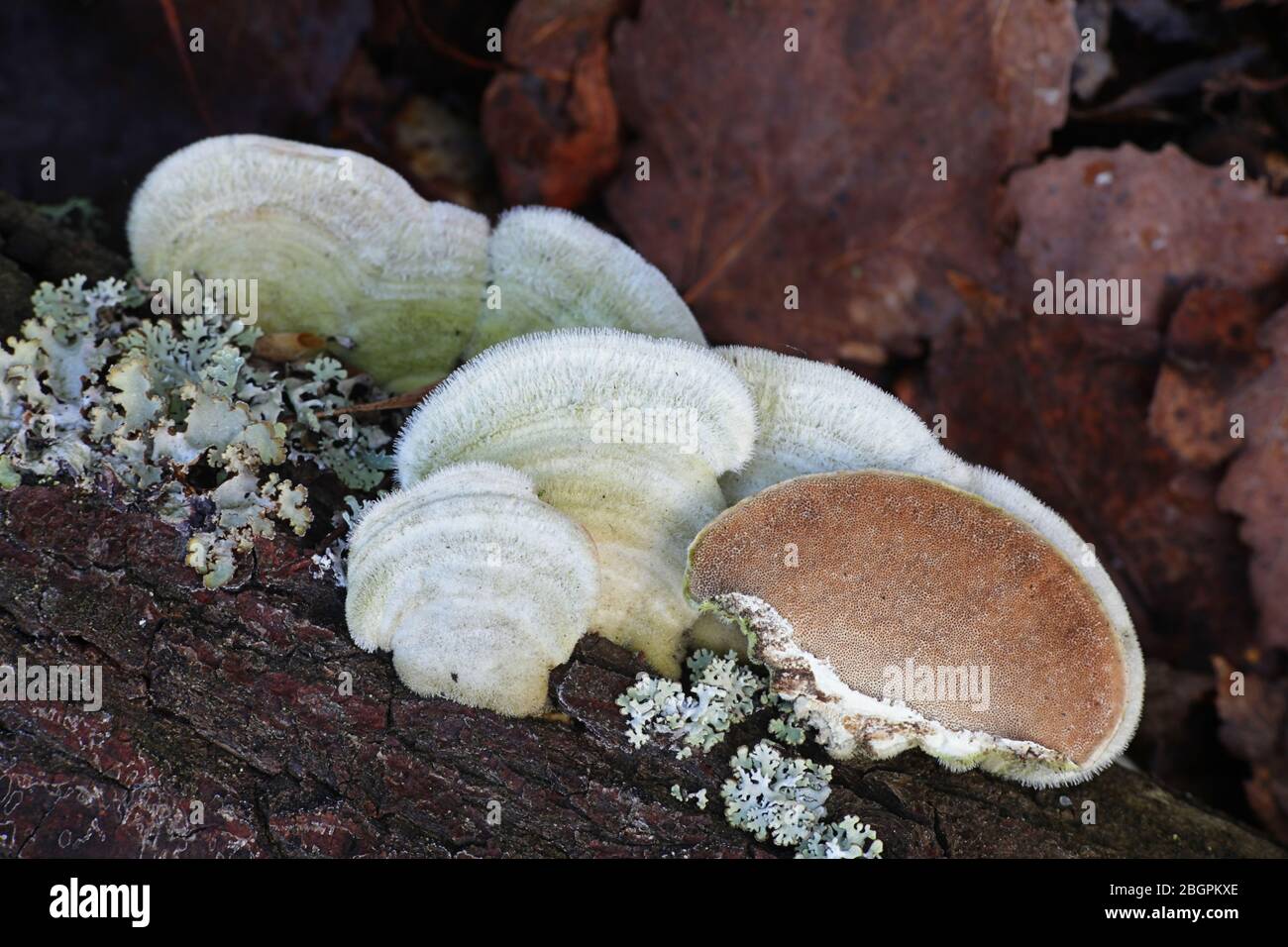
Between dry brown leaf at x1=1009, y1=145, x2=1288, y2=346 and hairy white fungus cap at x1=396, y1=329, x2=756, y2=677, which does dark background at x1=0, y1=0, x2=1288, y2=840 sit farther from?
hairy white fungus cap at x1=396, y1=329, x2=756, y2=677

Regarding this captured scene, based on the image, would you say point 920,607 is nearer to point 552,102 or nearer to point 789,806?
point 789,806

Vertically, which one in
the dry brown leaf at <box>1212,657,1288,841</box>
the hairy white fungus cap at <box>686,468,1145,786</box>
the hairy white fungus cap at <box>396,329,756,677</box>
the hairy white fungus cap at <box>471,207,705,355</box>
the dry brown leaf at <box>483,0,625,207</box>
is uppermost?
the dry brown leaf at <box>483,0,625,207</box>

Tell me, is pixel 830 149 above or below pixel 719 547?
above

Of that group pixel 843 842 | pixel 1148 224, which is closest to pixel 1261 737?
pixel 1148 224

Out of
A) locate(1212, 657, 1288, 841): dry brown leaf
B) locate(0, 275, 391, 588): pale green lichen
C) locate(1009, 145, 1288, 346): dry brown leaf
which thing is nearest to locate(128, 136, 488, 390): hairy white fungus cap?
locate(0, 275, 391, 588): pale green lichen

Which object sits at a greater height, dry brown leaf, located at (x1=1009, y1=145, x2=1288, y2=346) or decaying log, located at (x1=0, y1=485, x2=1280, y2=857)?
dry brown leaf, located at (x1=1009, y1=145, x2=1288, y2=346)
